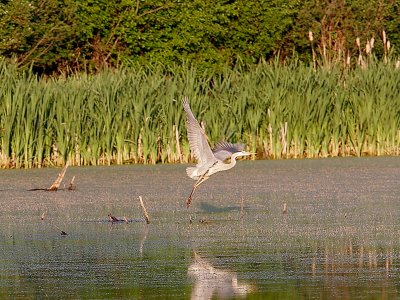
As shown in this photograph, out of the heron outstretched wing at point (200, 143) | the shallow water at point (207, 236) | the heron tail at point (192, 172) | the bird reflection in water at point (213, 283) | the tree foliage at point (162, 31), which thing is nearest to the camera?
the bird reflection in water at point (213, 283)

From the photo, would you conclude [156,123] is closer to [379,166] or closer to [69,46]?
[379,166]

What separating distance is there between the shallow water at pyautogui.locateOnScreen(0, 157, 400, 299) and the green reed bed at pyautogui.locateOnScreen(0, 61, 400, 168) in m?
1.27

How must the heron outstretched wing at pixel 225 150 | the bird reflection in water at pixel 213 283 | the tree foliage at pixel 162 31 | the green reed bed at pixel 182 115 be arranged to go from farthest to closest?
the tree foliage at pixel 162 31, the green reed bed at pixel 182 115, the heron outstretched wing at pixel 225 150, the bird reflection in water at pixel 213 283

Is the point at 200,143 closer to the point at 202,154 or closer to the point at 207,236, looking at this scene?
the point at 202,154

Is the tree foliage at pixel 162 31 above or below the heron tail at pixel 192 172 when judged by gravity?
above

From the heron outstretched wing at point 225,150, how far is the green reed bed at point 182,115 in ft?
14.9

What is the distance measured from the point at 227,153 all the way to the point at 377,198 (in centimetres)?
156

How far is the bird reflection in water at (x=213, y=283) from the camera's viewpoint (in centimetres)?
671

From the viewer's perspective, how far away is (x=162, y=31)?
21109mm

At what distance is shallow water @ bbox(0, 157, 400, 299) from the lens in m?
7.02

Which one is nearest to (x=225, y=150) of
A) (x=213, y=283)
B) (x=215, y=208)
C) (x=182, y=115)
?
(x=215, y=208)

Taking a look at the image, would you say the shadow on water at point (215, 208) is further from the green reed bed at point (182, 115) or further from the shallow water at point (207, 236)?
the green reed bed at point (182, 115)

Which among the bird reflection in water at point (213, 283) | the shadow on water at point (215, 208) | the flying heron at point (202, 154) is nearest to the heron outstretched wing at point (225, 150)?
the flying heron at point (202, 154)

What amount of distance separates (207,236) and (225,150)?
7.85 feet
